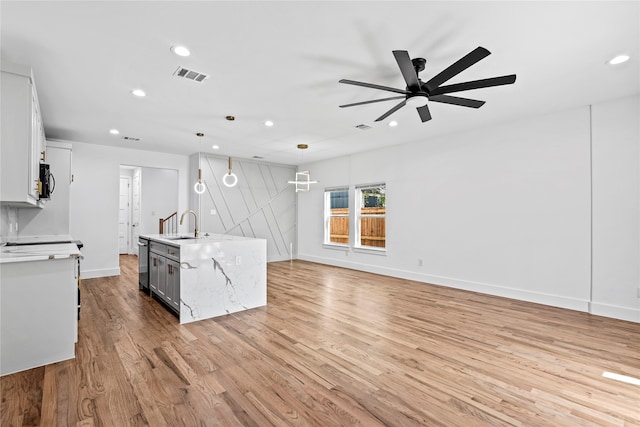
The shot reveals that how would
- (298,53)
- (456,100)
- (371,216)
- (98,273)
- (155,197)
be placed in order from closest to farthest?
(298,53)
(456,100)
(98,273)
(371,216)
(155,197)

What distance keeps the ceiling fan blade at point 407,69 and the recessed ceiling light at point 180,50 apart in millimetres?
1837

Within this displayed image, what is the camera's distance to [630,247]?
12.7 feet

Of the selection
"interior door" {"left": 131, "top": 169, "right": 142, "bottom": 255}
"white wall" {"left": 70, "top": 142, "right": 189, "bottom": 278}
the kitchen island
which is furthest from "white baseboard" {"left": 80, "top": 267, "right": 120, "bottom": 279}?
"interior door" {"left": 131, "top": 169, "right": 142, "bottom": 255}

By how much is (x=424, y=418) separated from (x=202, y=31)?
10.7 feet

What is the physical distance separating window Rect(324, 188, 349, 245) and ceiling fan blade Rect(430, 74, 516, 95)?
497 centimetres

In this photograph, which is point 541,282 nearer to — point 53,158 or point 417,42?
point 417,42

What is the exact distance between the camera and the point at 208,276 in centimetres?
392

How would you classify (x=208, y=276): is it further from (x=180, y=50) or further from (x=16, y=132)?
(x=180, y=50)

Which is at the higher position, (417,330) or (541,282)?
(541,282)

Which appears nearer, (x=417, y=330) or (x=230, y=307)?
(x=417, y=330)

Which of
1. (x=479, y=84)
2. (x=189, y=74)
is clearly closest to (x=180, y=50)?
(x=189, y=74)

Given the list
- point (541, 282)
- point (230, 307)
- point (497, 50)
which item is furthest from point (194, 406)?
point (541, 282)

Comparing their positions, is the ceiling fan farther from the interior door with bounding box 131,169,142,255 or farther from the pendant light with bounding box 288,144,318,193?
the interior door with bounding box 131,169,142,255

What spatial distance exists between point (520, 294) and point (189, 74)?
541cm
